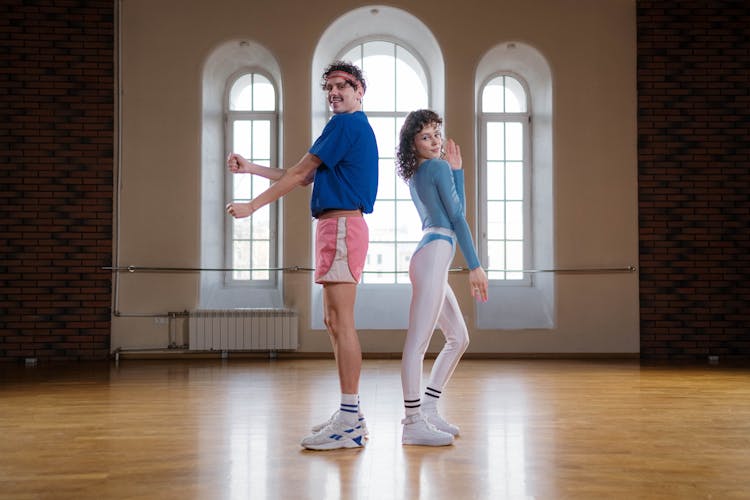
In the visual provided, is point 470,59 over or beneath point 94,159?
over

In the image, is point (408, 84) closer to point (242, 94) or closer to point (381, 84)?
point (381, 84)

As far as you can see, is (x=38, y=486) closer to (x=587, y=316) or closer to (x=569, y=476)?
(x=569, y=476)

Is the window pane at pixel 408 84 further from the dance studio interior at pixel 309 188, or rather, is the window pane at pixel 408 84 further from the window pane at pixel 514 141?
the window pane at pixel 514 141

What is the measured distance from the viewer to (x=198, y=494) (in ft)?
7.13

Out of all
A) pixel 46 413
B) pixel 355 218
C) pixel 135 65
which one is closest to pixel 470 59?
pixel 135 65

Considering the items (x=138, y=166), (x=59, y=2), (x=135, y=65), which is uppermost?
(x=59, y=2)

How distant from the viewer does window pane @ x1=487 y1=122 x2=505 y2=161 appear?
7098mm

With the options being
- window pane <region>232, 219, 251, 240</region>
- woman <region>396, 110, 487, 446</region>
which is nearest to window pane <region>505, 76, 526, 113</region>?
window pane <region>232, 219, 251, 240</region>

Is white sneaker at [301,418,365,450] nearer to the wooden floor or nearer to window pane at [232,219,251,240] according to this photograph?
the wooden floor

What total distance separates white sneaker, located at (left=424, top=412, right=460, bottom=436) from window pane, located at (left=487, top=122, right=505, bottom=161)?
4.48 metres

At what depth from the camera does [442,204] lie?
2887 mm

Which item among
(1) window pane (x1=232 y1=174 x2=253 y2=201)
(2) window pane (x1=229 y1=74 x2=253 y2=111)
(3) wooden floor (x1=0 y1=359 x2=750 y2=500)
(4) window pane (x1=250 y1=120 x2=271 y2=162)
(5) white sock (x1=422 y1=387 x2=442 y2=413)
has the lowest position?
(3) wooden floor (x1=0 y1=359 x2=750 y2=500)

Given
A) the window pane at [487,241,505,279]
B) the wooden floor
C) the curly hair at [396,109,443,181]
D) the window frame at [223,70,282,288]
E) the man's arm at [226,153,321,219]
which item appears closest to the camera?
the wooden floor

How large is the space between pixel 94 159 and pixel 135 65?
94 centimetres
